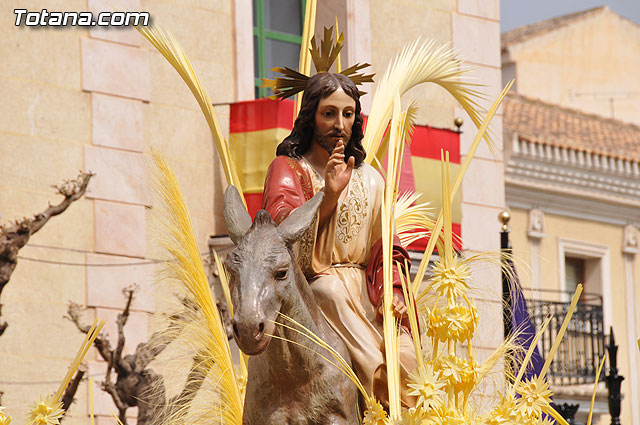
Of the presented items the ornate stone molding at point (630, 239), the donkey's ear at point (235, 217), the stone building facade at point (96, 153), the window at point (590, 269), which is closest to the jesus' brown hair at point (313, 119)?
the donkey's ear at point (235, 217)

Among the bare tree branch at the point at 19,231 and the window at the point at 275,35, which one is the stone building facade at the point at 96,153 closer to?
the window at the point at 275,35

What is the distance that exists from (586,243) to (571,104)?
7.61 meters

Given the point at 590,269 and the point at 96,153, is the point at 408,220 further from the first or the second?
the point at 590,269

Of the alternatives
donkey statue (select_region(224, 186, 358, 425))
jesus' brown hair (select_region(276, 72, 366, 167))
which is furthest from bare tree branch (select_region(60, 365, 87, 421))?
donkey statue (select_region(224, 186, 358, 425))

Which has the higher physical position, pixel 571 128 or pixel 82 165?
pixel 571 128

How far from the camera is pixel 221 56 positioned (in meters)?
15.1

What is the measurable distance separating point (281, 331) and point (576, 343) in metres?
17.1

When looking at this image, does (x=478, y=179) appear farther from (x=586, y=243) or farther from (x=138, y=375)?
(x=586, y=243)

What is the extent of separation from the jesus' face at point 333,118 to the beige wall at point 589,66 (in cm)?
2431

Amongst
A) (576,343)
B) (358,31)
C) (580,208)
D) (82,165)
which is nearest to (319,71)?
(82,165)
